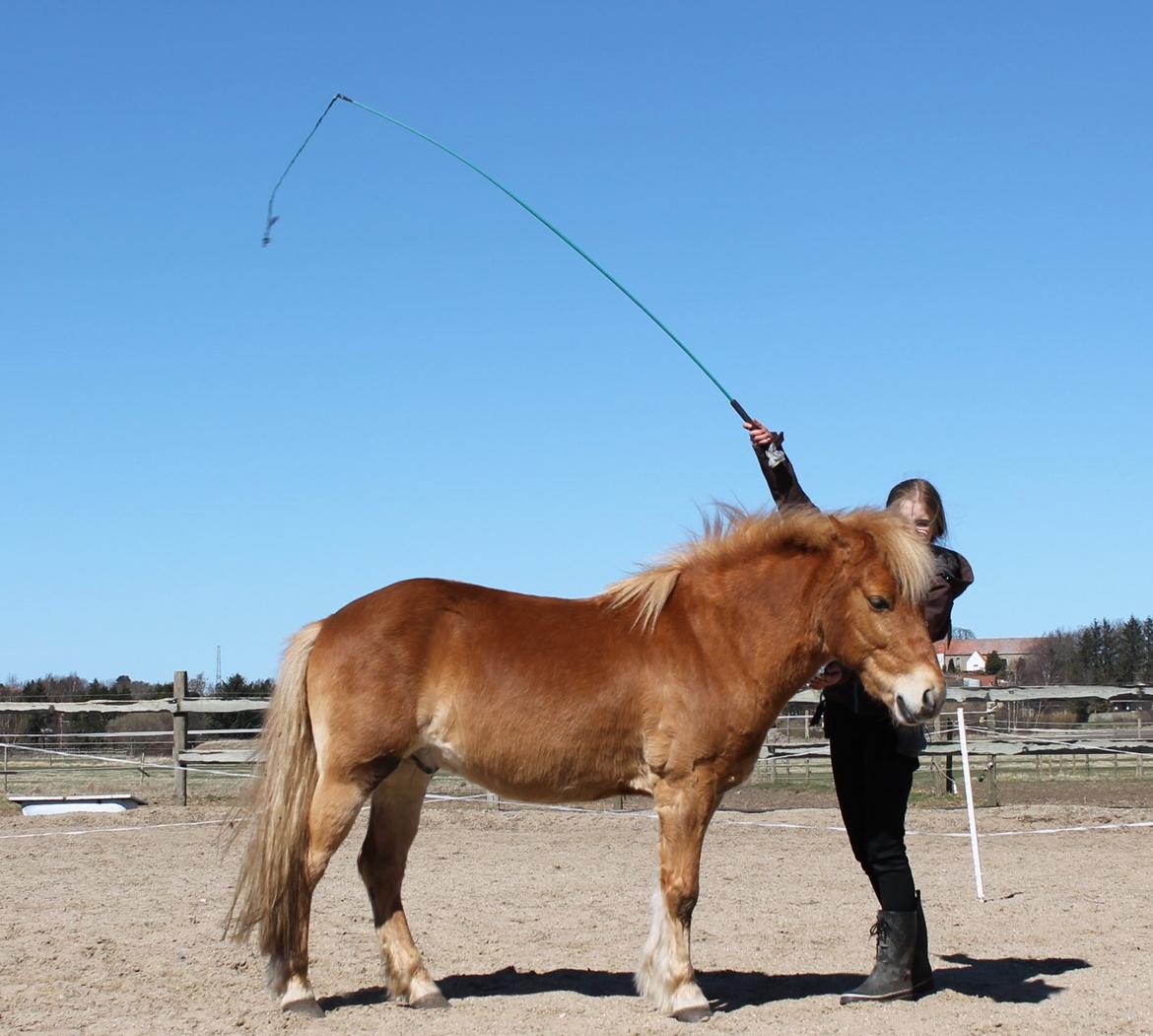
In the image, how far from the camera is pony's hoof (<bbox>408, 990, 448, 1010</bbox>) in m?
5.07

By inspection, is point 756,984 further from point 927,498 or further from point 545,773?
point 927,498

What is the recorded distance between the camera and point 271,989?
5.01 meters

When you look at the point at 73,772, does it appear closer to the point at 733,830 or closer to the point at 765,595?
the point at 733,830

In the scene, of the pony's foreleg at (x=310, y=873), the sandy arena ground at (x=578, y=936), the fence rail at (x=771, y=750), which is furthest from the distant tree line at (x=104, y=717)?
the pony's foreleg at (x=310, y=873)

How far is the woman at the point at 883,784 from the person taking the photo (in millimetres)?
5195

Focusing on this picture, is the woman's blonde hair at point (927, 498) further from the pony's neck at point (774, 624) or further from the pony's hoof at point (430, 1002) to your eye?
the pony's hoof at point (430, 1002)

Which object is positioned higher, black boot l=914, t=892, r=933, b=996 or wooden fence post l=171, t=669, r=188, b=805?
wooden fence post l=171, t=669, r=188, b=805

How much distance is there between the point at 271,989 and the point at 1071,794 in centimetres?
1294

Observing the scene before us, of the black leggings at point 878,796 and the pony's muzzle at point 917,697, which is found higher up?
the pony's muzzle at point 917,697

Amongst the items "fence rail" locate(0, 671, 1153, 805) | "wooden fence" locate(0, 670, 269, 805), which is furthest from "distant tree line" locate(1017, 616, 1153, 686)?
"wooden fence" locate(0, 670, 269, 805)

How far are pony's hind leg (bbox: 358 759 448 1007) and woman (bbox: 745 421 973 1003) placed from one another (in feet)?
6.02

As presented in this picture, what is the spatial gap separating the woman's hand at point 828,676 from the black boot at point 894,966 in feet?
3.36

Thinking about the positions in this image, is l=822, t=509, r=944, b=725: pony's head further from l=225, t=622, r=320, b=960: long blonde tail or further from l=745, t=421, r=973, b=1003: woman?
l=225, t=622, r=320, b=960: long blonde tail

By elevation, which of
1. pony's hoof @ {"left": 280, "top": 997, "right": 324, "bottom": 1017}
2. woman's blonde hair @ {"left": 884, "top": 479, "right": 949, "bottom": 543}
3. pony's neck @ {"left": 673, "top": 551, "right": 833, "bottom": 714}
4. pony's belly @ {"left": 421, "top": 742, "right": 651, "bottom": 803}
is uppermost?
woman's blonde hair @ {"left": 884, "top": 479, "right": 949, "bottom": 543}
